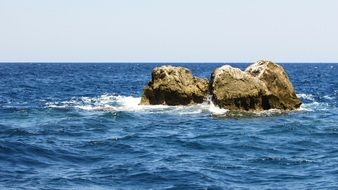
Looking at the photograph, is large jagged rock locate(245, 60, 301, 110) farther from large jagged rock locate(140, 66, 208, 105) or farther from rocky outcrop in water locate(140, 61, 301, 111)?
large jagged rock locate(140, 66, 208, 105)

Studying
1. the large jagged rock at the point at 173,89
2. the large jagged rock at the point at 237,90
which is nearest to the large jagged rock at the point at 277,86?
the large jagged rock at the point at 237,90

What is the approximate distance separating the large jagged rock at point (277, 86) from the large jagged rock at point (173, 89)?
485 cm

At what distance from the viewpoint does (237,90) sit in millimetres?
35250

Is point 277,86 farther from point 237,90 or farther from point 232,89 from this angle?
point 232,89

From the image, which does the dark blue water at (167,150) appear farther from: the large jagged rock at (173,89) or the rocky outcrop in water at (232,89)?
the large jagged rock at (173,89)

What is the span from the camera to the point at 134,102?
44375 mm

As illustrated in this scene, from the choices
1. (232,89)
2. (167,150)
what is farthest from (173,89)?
(167,150)

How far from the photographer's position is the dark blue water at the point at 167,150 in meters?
17.1

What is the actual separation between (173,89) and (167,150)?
17.5m

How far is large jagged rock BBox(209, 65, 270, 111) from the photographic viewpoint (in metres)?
35.2

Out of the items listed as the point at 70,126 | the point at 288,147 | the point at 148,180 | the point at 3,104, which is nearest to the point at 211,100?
the point at 70,126

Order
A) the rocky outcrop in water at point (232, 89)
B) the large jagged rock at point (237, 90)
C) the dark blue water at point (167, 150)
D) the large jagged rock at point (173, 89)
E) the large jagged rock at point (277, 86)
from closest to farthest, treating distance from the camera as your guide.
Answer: the dark blue water at point (167, 150) → the large jagged rock at point (237, 90) → the rocky outcrop in water at point (232, 89) → the large jagged rock at point (277, 86) → the large jagged rock at point (173, 89)

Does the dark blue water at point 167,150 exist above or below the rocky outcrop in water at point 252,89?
below

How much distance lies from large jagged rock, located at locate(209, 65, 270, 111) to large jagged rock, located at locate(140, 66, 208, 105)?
4.33 metres
